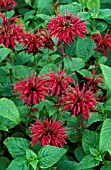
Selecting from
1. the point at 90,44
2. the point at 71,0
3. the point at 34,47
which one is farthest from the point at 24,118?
the point at 71,0

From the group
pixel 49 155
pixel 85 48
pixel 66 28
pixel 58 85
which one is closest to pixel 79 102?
pixel 58 85

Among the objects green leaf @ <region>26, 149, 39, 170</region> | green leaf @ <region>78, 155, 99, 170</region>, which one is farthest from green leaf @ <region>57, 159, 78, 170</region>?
green leaf @ <region>26, 149, 39, 170</region>

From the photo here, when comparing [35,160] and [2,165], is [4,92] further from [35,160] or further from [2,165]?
[35,160]

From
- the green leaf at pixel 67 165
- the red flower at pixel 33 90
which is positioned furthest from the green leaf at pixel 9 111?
the green leaf at pixel 67 165

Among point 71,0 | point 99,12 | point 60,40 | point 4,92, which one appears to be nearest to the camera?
point 60,40

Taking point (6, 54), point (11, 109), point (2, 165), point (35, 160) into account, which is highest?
point (6, 54)

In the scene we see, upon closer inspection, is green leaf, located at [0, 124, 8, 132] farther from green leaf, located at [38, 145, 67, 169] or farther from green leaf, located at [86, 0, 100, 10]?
green leaf, located at [86, 0, 100, 10]

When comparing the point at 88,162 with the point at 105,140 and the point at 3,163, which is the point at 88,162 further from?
the point at 3,163
